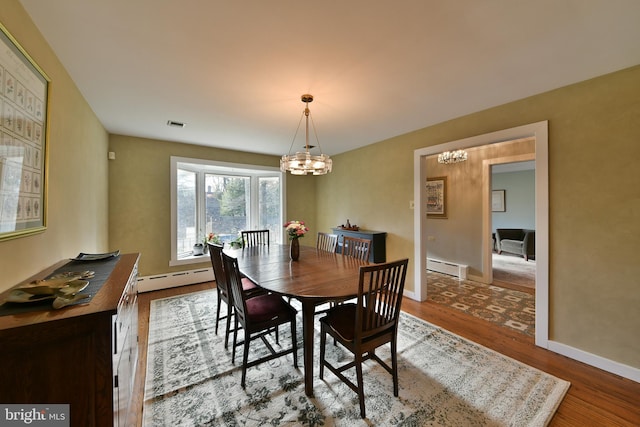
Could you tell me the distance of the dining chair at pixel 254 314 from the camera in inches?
70.1

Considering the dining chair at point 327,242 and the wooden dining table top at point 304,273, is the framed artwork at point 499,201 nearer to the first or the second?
the dining chair at point 327,242

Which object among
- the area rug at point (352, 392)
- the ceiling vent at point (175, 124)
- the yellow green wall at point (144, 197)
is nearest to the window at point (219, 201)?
the yellow green wall at point (144, 197)

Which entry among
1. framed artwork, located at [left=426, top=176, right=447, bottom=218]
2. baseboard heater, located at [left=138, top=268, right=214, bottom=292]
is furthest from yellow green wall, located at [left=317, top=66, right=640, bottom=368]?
baseboard heater, located at [left=138, top=268, right=214, bottom=292]

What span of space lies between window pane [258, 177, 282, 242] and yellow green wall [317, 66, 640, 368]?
3.96 metres

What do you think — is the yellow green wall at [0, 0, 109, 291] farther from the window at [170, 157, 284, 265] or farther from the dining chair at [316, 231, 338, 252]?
the dining chair at [316, 231, 338, 252]

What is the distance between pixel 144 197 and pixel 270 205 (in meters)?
2.25

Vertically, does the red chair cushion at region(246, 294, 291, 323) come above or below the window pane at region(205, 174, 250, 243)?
below

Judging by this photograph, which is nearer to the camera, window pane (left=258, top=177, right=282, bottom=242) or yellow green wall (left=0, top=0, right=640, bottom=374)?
yellow green wall (left=0, top=0, right=640, bottom=374)

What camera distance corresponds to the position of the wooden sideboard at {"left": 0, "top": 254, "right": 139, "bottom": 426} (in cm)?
85

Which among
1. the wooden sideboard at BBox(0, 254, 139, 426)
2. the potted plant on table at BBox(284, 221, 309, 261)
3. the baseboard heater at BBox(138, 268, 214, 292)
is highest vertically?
the potted plant on table at BBox(284, 221, 309, 261)

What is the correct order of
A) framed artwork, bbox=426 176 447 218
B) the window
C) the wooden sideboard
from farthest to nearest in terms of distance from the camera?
framed artwork, bbox=426 176 447 218, the window, the wooden sideboard

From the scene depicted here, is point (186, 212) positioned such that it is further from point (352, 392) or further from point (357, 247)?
point (352, 392)

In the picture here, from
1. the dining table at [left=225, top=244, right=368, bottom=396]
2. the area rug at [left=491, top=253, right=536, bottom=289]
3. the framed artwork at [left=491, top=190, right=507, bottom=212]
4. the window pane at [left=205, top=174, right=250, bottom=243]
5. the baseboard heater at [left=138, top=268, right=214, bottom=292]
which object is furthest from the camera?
the framed artwork at [left=491, top=190, right=507, bottom=212]

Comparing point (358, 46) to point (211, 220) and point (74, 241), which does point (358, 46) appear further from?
point (211, 220)
